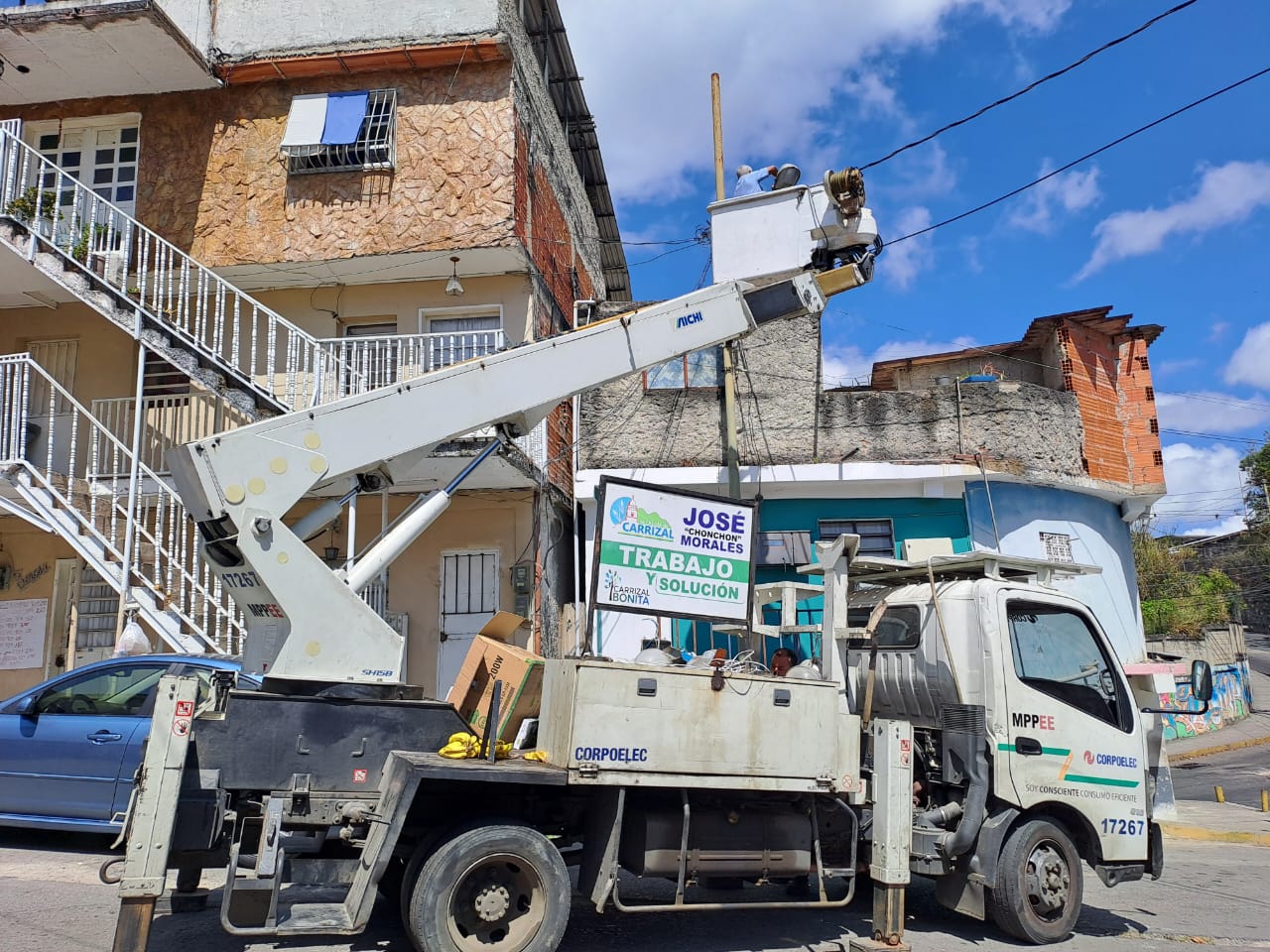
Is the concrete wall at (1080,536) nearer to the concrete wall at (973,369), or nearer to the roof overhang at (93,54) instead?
the concrete wall at (973,369)

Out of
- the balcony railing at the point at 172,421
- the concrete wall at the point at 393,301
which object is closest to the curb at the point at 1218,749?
the concrete wall at the point at 393,301

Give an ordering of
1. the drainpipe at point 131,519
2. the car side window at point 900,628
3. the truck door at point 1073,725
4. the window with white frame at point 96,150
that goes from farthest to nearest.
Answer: the window with white frame at point 96,150 < the drainpipe at point 131,519 < the car side window at point 900,628 < the truck door at point 1073,725

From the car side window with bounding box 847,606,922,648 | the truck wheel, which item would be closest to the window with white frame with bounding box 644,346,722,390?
the car side window with bounding box 847,606,922,648

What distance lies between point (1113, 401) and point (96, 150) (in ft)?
54.1

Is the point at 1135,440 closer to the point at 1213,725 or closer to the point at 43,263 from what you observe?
the point at 1213,725

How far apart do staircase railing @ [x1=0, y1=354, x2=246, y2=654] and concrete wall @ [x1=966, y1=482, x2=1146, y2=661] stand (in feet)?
33.9

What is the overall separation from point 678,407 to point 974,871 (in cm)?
895

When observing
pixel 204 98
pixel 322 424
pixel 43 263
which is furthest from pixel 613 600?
pixel 204 98

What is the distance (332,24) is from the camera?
13711 millimetres

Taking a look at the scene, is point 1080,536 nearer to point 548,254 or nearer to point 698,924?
point 548,254

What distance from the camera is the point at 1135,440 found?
15625mm

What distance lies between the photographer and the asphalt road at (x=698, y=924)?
18.6 feet

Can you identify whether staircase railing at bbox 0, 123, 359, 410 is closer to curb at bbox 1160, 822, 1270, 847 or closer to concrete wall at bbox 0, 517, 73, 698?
concrete wall at bbox 0, 517, 73, 698

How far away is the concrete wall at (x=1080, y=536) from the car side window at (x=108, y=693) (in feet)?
35.6
